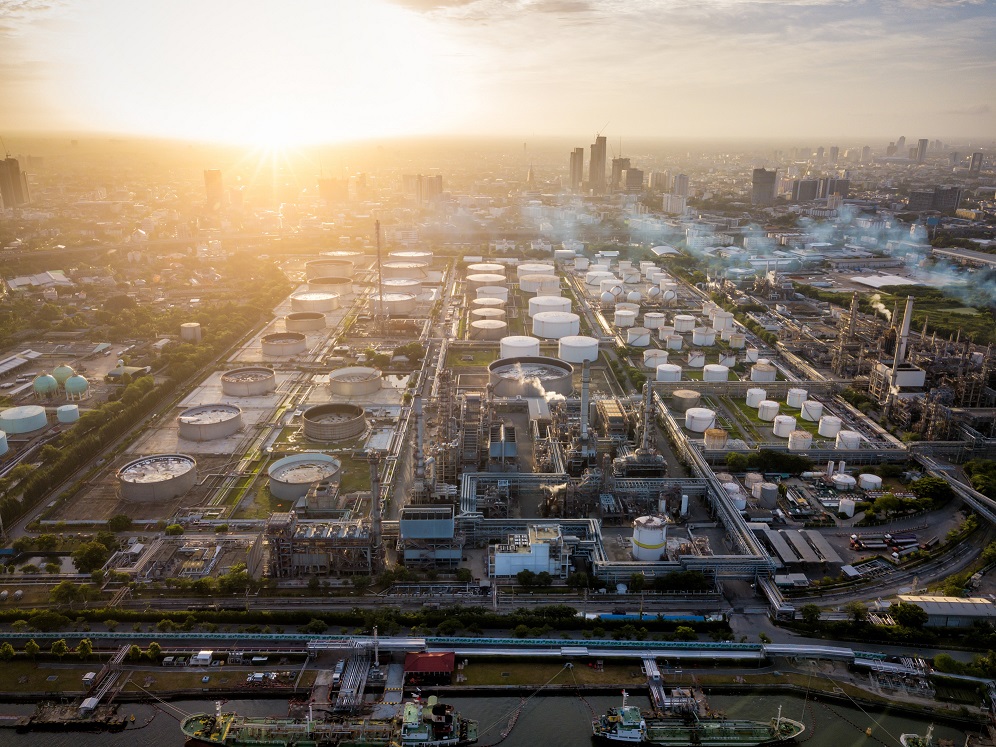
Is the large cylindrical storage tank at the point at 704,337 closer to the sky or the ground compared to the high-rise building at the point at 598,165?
closer to the ground

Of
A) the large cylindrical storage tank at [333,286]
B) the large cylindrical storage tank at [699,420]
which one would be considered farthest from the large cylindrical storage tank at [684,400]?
the large cylindrical storage tank at [333,286]

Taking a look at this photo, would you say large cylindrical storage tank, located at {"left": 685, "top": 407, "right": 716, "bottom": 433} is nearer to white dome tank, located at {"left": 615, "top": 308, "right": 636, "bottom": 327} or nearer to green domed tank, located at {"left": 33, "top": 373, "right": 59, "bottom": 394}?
white dome tank, located at {"left": 615, "top": 308, "right": 636, "bottom": 327}

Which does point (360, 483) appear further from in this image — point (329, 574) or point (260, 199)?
point (260, 199)

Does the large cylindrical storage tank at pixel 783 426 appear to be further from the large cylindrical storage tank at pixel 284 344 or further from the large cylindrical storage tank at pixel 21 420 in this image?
the large cylindrical storage tank at pixel 21 420

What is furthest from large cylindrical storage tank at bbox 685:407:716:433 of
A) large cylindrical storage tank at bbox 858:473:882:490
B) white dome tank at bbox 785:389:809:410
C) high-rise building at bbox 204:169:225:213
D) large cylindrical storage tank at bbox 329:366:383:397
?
high-rise building at bbox 204:169:225:213

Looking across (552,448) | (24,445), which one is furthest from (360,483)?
(24,445)

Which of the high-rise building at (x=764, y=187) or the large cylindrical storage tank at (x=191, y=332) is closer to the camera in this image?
the large cylindrical storage tank at (x=191, y=332)
